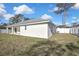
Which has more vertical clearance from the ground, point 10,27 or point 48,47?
point 10,27

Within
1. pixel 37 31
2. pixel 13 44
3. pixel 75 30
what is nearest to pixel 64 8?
pixel 75 30

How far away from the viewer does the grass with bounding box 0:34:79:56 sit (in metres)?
5.03

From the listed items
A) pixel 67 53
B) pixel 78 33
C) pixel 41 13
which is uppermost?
pixel 41 13

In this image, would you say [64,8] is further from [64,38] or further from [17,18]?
[17,18]

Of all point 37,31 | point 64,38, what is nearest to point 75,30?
point 64,38

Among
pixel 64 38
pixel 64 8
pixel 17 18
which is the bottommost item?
pixel 64 38

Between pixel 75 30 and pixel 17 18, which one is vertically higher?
pixel 17 18

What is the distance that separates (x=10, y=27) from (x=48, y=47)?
73cm

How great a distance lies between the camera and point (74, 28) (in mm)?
5105

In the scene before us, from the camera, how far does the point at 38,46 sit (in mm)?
5074

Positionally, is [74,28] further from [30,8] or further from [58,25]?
[30,8]

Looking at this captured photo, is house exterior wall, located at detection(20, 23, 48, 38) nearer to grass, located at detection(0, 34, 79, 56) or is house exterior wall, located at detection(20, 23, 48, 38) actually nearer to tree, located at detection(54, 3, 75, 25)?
grass, located at detection(0, 34, 79, 56)

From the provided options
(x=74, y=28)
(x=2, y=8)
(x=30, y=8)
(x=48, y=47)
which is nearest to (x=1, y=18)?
(x=2, y=8)

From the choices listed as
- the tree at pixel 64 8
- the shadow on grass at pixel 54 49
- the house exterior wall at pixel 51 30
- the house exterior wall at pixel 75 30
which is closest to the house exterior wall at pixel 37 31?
the house exterior wall at pixel 51 30
